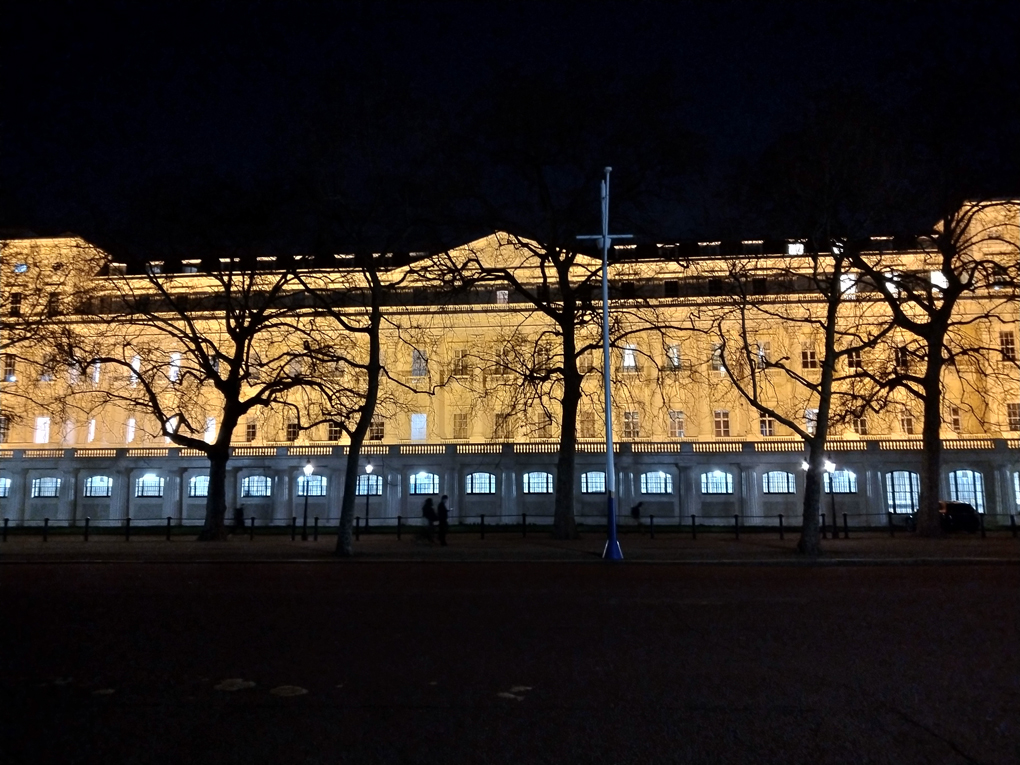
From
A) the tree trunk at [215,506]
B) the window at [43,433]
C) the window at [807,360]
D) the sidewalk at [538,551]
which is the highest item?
the window at [807,360]

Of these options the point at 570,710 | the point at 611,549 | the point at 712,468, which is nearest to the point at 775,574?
the point at 611,549

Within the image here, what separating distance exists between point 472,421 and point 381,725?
58232 millimetres

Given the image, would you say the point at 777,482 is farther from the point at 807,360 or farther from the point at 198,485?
the point at 198,485

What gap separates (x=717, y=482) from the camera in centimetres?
5072

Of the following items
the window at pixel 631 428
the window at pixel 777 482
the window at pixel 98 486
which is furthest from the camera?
the window at pixel 631 428

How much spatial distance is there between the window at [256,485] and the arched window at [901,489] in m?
36.3

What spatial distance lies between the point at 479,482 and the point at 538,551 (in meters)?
25.1

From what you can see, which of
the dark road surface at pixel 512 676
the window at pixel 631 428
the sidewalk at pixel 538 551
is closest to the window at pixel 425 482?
the window at pixel 631 428

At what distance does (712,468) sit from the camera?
50594 mm

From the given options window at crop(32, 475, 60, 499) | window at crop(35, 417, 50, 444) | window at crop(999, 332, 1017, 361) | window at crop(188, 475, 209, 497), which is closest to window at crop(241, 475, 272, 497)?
window at crop(188, 475, 209, 497)

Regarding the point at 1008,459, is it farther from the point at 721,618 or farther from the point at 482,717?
the point at 482,717

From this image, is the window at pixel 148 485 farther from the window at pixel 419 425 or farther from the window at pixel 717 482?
the window at pixel 717 482

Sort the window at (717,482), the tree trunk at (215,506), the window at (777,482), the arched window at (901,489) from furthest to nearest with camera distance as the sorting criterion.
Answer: the window at (717,482)
the window at (777,482)
the arched window at (901,489)
the tree trunk at (215,506)

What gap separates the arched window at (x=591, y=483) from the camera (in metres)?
51.1
